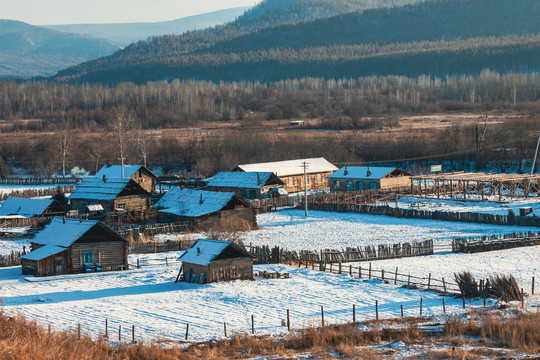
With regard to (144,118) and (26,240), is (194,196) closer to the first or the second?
(26,240)

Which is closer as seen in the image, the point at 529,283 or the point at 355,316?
the point at 355,316

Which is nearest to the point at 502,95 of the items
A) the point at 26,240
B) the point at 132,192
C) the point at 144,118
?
the point at 144,118

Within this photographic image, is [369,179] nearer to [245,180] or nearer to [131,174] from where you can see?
[245,180]

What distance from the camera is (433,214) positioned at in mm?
45844

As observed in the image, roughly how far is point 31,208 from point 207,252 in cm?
2181

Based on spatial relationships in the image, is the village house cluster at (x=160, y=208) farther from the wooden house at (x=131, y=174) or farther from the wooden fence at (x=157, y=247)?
the wooden fence at (x=157, y=247)

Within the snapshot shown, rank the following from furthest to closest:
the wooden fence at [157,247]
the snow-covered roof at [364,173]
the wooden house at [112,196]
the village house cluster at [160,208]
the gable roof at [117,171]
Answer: the snow-covered roof at [364,173] < the gable roof at [117,171] < the wooden house at [112,196] < the wooden fence at [157,247] < the village house cluster at [160,208]

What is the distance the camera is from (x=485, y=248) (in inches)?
1412

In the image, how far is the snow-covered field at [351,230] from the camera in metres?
38.6

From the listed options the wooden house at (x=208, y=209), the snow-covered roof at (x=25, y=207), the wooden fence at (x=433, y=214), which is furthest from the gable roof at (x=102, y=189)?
the wooden fence at (x=433, y=214)

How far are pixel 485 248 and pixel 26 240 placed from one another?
2413 cm

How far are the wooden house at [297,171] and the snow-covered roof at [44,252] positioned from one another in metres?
30.5

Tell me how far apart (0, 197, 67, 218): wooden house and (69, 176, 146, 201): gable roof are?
7.37 ft

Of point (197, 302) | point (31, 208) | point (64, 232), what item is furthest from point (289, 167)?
point (197, 302)
